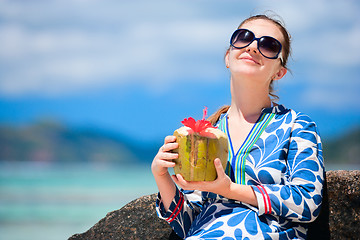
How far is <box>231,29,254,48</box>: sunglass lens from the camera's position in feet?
8.54

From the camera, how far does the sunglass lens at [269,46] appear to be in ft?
8.45

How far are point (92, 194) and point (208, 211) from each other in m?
23.5

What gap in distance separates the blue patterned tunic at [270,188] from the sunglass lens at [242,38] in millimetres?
421

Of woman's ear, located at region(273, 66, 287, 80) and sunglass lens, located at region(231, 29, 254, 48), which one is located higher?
sunglass lens, located at region(231, 29, 254, 48)

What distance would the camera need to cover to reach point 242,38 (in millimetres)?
2627

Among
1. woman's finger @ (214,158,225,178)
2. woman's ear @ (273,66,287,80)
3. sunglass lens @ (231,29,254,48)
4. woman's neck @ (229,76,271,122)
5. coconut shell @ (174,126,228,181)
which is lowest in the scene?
woman's finger @ (214,158,225,178)

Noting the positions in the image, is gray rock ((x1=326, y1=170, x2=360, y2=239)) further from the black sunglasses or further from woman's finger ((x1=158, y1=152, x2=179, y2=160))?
woman's finger ((x1=158, y1=152, x2=179, y2=160))

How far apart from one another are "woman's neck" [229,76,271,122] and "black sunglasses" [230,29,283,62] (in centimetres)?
20

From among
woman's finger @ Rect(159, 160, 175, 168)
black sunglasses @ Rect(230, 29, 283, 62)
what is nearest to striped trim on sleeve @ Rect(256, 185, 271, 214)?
woman's finger @ Rect(159, 160, 175, 168)

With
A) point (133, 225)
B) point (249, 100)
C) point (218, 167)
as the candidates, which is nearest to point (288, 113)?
point (249, 100)

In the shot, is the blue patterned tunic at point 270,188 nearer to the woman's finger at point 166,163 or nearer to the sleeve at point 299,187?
the sleeve at point 299,187

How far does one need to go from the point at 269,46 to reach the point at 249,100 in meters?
0.34

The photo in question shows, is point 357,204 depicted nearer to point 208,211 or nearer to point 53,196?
point 208,211

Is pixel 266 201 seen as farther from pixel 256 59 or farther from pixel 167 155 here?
pixel 256 59
